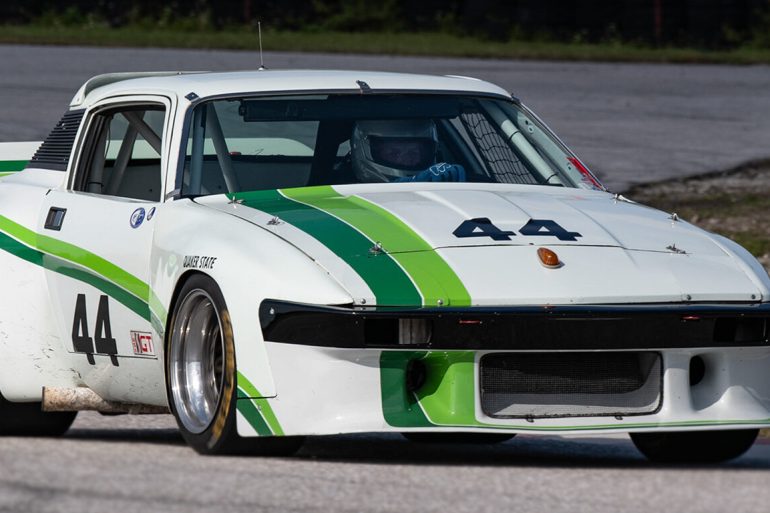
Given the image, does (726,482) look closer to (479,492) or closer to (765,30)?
(479,492)

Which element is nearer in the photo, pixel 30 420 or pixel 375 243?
pixel 375 243

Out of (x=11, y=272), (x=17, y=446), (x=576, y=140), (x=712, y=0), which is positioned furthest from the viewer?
(x=712, y=0)

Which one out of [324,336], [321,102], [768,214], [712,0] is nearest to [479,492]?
[324,336]

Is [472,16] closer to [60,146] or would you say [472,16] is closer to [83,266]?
[60,146]

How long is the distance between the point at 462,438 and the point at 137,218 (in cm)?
137

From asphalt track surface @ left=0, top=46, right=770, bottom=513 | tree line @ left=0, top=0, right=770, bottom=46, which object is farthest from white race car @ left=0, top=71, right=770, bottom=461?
tree line @ left=0, top=0, right=770, bottom=46

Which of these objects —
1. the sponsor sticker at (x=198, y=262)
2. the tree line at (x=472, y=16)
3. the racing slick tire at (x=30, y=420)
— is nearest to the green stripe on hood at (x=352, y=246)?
the sponsor sticker at (x=198, y=262)

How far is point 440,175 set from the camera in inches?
259

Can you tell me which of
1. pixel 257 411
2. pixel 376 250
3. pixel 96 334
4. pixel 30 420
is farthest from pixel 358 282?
pixel 30 420

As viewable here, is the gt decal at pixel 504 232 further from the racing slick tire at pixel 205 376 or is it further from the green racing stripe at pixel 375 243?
the racing slick tire at pixel 205 376

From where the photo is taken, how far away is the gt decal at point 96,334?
6336 millimetres

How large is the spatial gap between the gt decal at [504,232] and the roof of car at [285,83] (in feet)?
3.87

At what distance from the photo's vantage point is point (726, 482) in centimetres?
527

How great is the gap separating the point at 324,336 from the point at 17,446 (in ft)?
4.37
